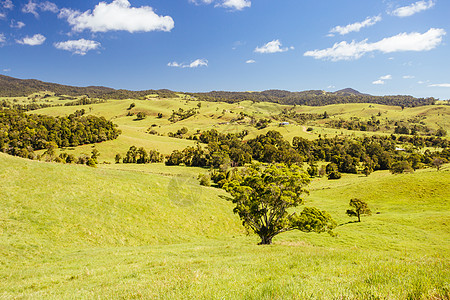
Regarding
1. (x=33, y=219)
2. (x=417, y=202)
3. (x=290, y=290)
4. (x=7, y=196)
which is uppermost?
(x=290, y=290)

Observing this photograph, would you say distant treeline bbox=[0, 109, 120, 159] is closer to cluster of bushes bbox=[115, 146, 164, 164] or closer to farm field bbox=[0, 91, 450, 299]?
cluster of bushes bbox=[115, 146, 164, 164]

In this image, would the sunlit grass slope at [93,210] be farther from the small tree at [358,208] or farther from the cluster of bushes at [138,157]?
the cluster of bushes at [138,157]

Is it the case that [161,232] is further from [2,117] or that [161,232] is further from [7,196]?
[2,117]

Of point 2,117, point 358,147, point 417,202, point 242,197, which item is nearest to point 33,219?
point 242,197

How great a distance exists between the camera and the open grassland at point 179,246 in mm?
6297

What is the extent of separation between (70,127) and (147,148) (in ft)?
141

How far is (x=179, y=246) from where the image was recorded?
83.5 ft

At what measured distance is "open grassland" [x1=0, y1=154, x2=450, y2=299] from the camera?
6.30m

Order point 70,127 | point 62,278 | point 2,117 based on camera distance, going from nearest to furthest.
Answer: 1. point 62,278
2. point 2,117
3. point 70,127

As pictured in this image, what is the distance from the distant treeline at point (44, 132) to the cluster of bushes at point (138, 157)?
24330 mm

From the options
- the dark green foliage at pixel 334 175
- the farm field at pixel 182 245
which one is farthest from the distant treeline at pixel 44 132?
the dark green foliage at pixel 334 175

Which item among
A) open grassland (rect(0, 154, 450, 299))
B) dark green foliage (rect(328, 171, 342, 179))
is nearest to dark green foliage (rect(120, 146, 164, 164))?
open grassland (rect(0, 154, 450, 299))

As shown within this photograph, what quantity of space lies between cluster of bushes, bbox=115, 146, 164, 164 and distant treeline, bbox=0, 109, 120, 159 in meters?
24.3

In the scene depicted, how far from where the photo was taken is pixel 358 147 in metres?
138
